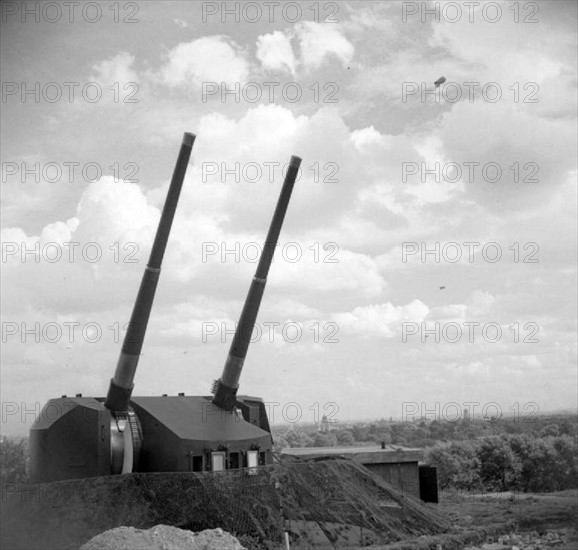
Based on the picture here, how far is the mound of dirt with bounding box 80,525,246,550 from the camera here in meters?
16.7

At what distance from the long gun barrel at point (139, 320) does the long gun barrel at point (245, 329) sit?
120 inches

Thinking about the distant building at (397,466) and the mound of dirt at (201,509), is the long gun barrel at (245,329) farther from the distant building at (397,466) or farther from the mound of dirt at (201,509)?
the distant building at (397,466)

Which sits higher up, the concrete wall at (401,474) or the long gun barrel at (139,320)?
the long gun barrel at (139,320)

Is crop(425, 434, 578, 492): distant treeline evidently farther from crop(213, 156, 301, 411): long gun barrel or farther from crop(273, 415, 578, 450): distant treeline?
crop(213, 156, 301, 411): long gun barrel

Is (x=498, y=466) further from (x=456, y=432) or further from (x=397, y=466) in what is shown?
(x=456, y=432)

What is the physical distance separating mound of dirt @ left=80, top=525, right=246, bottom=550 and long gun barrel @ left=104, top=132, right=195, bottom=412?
21.4 ft

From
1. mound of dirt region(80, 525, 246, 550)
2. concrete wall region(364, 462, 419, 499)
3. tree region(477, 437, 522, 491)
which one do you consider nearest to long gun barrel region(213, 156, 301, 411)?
mound of dirt region(80, 525, 246, 550)

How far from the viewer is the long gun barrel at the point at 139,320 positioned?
23.2 meters

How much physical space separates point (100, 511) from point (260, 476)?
4077 millimetres

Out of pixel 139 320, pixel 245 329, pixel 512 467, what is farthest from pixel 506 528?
pixel 512 467

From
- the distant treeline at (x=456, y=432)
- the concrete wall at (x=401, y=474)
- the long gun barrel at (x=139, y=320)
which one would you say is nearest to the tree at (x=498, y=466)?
the distant treeline at (x=456, y=432)

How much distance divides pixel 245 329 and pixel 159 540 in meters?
9.02

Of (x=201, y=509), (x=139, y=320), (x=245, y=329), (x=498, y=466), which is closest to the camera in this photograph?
(x=201, y=509)

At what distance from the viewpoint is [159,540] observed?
55.5ft
